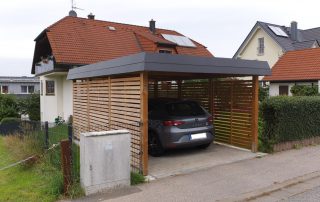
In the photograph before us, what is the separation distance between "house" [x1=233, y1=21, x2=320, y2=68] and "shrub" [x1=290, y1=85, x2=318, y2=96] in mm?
11288

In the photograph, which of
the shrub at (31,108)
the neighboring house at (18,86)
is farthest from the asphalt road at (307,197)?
the neighboring house at (18,86)

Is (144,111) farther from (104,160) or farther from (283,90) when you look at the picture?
(283,90)

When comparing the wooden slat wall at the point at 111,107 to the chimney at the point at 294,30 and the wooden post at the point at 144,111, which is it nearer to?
the wooden post at the point at 144,111

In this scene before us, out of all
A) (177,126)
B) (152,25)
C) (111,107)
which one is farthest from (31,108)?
(177,126)

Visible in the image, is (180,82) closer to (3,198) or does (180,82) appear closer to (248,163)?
(248,163)

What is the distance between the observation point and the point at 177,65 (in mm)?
7523

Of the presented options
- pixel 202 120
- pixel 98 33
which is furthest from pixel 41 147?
pixel 98 33

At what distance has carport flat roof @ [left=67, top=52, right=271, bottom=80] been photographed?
7.09m

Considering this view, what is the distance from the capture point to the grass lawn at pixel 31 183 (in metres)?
6.25

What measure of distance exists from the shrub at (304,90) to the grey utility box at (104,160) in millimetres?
17831

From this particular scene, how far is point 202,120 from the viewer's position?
363 inches

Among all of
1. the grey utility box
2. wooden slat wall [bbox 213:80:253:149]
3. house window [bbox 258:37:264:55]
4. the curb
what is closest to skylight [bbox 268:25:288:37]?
house window [bbox 258:37:264:55]

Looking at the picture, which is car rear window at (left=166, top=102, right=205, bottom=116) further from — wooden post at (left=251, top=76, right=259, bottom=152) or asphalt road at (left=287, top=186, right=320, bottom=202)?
asphalt road at (left=287, top=186, right=320, bottom=202)

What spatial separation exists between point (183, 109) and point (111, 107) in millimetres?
1963
